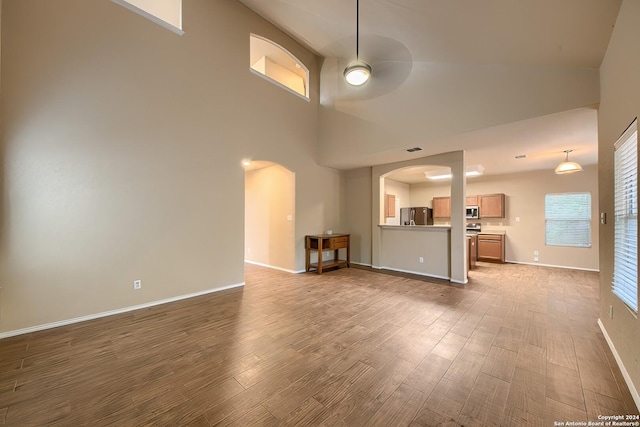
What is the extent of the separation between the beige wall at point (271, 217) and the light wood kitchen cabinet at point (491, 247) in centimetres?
551

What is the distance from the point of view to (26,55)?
2623mm

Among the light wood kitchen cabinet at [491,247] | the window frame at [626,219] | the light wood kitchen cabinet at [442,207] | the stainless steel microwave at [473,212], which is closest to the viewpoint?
the window frame at [626,219]

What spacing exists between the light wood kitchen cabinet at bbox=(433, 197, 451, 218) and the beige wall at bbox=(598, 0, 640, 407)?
517 centimetres

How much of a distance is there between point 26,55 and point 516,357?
229 inches

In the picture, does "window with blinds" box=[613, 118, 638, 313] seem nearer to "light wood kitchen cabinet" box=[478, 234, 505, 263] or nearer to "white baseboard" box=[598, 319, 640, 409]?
"white baseboard" box=[598, 319, 640, 409]

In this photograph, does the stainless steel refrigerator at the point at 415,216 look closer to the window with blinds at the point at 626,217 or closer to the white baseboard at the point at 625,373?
the white baseboard at the point at 625,373

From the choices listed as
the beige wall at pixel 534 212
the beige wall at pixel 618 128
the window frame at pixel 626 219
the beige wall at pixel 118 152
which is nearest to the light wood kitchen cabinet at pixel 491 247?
the beige wall at pixel 534 212

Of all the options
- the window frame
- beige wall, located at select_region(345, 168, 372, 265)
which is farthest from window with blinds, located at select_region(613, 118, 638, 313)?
beige wall, located at select_region(345, 168, 372, 265)

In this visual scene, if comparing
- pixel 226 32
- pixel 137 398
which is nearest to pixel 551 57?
pixel 226 32

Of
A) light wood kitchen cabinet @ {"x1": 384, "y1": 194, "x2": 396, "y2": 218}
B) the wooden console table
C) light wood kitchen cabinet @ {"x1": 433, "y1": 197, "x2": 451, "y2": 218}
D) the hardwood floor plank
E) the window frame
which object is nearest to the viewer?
the hardwood floor plank

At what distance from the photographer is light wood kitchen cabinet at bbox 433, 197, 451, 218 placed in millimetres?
7789

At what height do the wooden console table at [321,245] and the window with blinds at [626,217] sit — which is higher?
the window with blinds at [626,217]

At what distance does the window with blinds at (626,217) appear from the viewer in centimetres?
177

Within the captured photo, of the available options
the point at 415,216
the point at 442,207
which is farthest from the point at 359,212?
the point at 442,207
